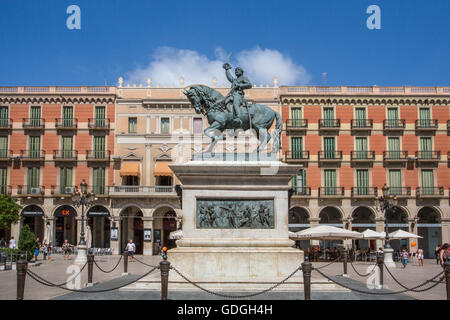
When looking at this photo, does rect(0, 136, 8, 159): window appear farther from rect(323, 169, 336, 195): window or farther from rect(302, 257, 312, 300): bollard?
rect(302, 257, 312, 300): bollard

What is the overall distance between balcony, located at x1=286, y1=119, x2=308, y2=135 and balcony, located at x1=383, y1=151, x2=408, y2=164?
24.4ft

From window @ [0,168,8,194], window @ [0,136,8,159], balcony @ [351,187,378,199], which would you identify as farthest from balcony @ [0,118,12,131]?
balcony @ [351,187,378,199]

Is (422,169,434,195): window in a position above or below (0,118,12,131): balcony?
below

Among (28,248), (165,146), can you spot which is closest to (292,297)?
(28,248)

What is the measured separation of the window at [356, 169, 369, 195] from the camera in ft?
144

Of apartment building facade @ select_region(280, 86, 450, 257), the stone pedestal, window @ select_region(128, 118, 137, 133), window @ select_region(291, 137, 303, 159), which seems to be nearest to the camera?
the stone pedestal

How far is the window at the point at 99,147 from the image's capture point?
146ft

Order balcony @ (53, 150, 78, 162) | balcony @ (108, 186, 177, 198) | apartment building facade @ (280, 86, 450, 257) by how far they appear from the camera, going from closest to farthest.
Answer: balcony @ (108, 186, 177, 198)
apartment building facade @ (280, 86, 450, 257)
balcony @ (53, 150, 78, 162)

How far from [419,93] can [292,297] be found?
3849 centimetres

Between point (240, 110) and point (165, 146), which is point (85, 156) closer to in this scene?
point (165, 146)

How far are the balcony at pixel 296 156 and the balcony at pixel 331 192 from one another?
297cm

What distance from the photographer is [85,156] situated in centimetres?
4450

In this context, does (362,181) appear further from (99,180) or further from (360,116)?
(99,180)

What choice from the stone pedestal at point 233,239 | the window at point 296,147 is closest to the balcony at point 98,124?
the window at point 296,147
